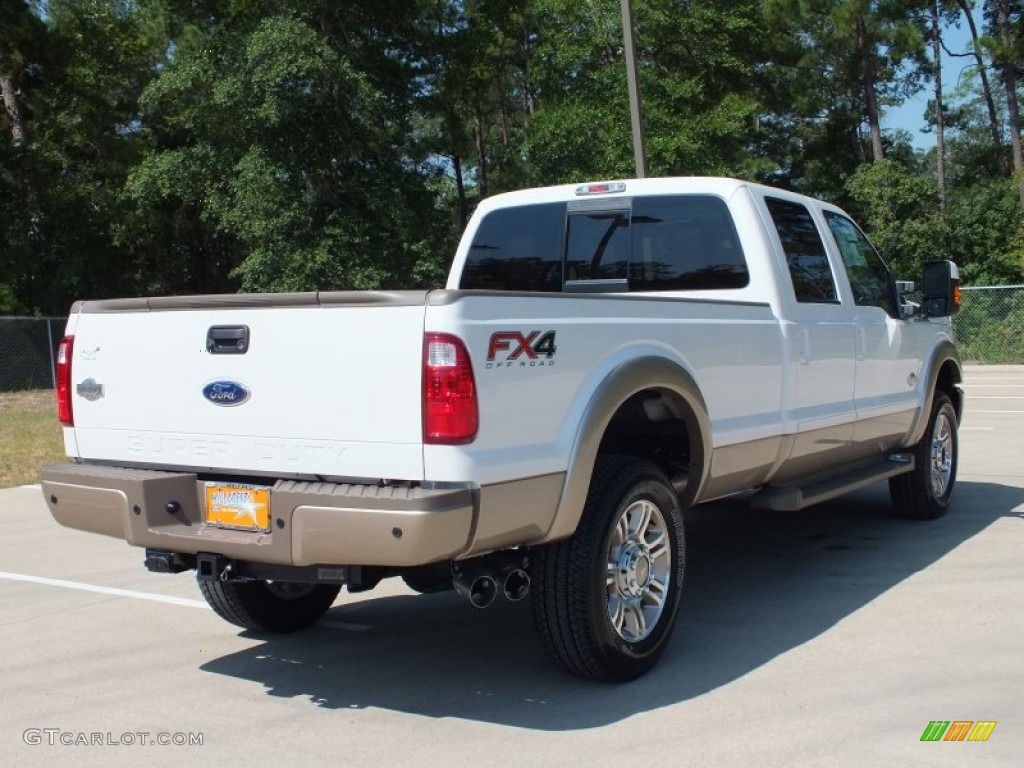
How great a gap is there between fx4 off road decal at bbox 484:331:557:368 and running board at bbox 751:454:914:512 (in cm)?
213

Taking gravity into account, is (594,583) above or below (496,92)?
below

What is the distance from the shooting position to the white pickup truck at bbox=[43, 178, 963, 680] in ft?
12.2

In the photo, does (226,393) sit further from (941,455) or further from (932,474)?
(941,455)

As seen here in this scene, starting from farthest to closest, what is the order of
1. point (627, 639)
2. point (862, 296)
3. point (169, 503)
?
point (862, 296), point (627, 639), point (169, 503)

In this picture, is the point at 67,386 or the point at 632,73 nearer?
the point at 67,386

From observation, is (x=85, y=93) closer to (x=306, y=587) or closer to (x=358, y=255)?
(x=358, y=255)

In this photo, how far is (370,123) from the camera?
27.4m

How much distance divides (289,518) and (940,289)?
197 inches

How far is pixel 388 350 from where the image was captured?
12.2 ft

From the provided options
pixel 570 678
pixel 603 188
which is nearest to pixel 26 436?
pixel 603 188

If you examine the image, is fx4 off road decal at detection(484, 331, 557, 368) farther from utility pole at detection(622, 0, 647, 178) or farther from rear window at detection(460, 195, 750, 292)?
utility pole at detection(622, 0, 647, 178)

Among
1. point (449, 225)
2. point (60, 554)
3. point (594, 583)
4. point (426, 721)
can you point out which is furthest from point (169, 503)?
point (449, 225)

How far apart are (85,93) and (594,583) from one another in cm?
3422

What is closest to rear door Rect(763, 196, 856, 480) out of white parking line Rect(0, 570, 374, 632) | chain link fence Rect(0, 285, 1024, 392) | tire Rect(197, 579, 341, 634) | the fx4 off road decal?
the fx4 off road decal
